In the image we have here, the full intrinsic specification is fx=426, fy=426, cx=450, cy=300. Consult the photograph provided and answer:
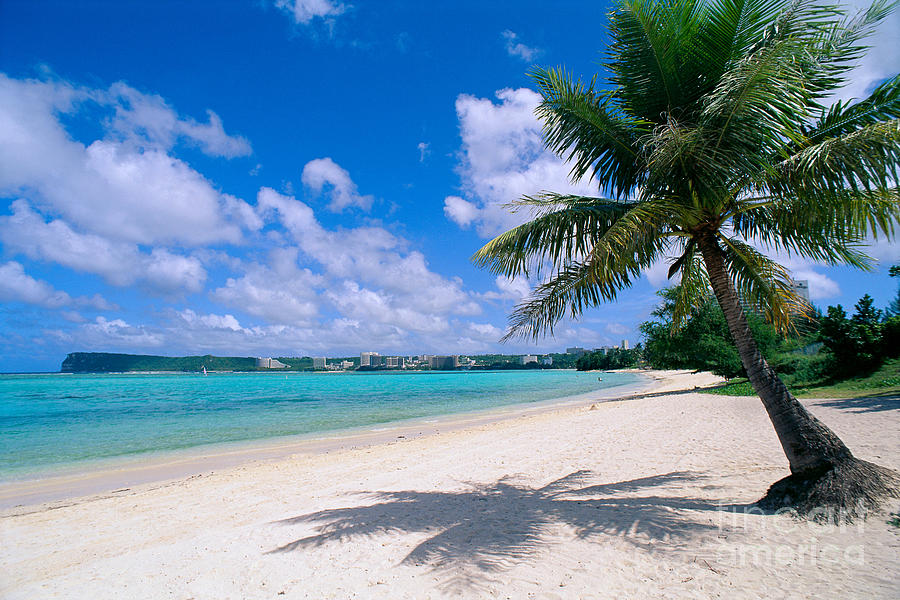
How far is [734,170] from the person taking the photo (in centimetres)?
465

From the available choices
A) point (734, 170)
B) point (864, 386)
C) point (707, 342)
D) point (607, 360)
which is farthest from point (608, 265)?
point (607, 360)

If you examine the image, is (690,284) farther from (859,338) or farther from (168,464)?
(859,338)

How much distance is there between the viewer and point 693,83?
17.1ft

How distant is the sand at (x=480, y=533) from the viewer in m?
3.48

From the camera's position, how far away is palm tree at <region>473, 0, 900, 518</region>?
4297 mm

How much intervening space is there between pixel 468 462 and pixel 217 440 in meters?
11.9

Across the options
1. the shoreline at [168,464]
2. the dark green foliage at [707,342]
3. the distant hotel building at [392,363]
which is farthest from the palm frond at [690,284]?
the distant hotel building at [392,363]

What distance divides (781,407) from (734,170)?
2694mm

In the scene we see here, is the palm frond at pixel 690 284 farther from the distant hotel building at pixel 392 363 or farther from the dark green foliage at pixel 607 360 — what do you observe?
the distant hotel building at pixel 392 363

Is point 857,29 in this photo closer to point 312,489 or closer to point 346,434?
point 312,489

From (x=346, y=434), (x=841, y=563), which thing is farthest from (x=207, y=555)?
(x=346, y=434)

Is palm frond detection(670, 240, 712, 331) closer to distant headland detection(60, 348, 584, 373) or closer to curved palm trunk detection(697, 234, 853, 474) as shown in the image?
curved palm trunk detection(697, 234, 853, 474)

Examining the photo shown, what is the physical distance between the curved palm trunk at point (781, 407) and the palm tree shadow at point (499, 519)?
3.55ft

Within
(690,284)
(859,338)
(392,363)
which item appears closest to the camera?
(690,284)
